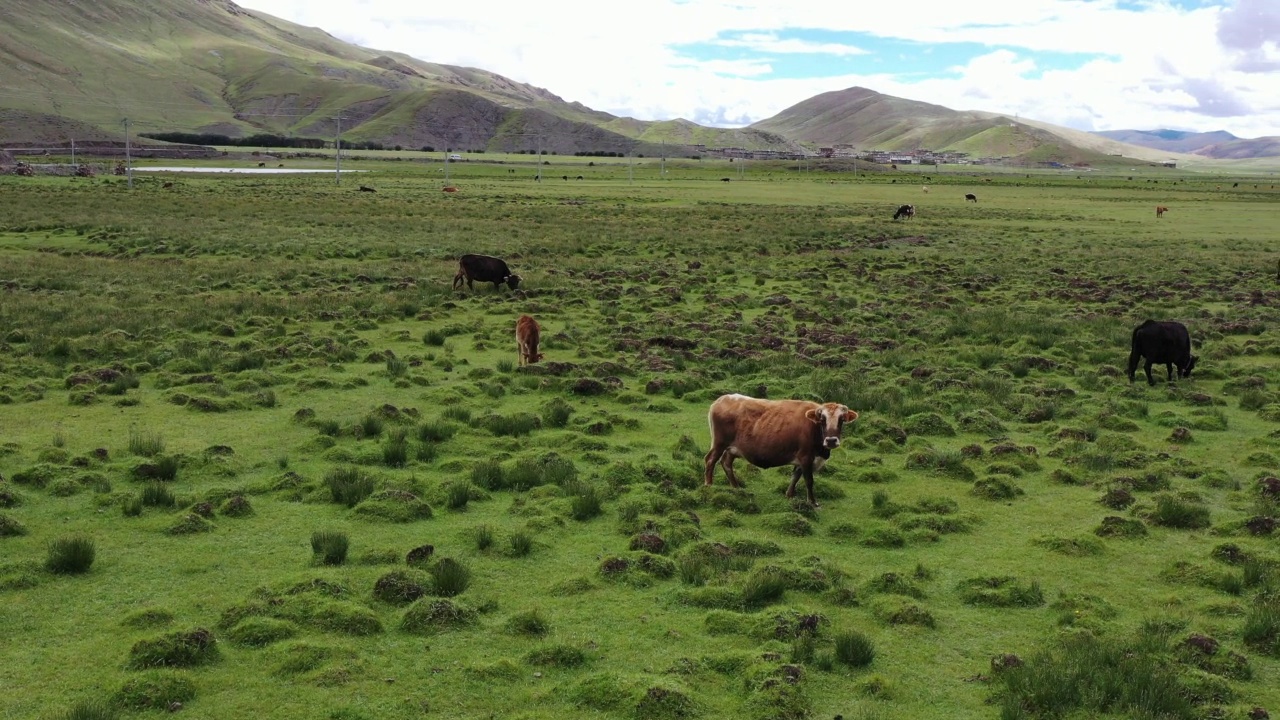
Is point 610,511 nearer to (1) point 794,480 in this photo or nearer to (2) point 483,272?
(1) point 794,480

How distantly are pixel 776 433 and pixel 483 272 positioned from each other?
21.2 meters

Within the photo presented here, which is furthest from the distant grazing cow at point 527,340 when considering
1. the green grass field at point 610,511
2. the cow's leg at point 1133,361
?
the cow's leg at point 1133,361

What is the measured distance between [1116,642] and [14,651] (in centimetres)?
1036

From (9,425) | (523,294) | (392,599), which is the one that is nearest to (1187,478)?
(392,599)

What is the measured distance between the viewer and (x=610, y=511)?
41.1ft

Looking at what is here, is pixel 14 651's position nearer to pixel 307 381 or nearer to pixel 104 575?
pixel 104 575

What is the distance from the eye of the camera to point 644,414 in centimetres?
1762

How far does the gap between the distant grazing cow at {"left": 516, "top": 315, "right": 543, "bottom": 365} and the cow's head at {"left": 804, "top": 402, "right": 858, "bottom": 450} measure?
9.72 meters

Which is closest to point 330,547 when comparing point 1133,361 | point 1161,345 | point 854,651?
point 854,651

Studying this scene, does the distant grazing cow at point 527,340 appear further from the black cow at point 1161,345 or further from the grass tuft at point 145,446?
the black cow at point 1161,345

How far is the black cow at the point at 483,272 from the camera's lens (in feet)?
105

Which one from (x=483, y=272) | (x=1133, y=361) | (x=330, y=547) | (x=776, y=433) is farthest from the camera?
(x=483, y=272)

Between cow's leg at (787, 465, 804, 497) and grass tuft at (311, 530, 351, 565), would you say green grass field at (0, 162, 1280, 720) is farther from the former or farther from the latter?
cow's leg at (787, 465, 804, 497)

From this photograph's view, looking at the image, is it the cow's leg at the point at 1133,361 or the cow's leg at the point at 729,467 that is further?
the cow's leg at the point at 1133,361
